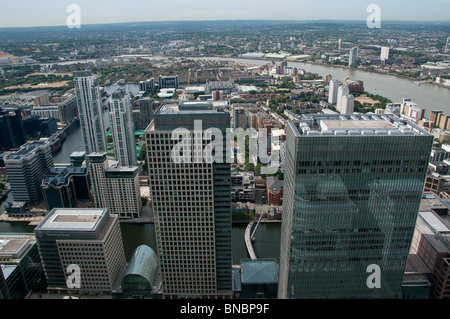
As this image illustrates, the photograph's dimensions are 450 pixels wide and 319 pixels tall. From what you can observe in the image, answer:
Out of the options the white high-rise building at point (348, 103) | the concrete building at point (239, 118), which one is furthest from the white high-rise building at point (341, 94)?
the concrete building at point (239, 118)

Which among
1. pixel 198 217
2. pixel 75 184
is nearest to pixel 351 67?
pixel 75 184

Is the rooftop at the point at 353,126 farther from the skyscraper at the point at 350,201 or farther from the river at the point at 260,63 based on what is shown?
the river at the point at 260,63

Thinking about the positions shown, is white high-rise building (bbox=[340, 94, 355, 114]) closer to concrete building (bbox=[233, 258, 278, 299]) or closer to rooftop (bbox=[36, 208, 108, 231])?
concrete building (bbox=[233, 258, 278, 299])

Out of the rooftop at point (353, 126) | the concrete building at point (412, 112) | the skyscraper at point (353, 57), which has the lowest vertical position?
Answer: the concrete building at point (412, 112)

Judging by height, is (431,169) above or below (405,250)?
below

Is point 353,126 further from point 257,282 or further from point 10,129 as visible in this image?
point 10,129
